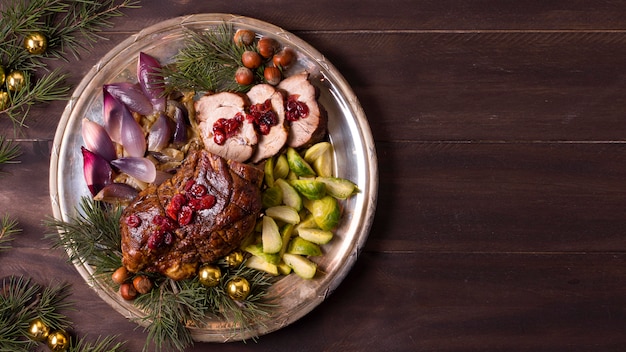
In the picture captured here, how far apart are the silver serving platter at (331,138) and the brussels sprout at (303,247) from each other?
0.06 m

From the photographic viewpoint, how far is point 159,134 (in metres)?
2.50

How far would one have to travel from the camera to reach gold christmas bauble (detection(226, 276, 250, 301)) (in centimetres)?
243

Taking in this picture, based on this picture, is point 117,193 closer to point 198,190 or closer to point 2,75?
point 198,190

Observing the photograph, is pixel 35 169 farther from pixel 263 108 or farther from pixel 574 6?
pixel 574 6

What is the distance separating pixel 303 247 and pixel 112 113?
96 cm

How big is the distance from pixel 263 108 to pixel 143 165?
0.54m

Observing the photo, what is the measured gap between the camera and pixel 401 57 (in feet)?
8.76

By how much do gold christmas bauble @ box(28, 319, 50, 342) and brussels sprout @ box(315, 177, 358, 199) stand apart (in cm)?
135

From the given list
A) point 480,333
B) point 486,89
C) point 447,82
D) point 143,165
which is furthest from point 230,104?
point 480,333

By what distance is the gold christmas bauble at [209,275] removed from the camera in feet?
7.97

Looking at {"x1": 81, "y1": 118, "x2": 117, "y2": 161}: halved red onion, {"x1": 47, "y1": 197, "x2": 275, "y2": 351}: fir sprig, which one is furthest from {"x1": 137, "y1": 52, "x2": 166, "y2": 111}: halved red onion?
{"x1": 47, "y1": 197, "x2": 275, "y2": 351}: fir sprig

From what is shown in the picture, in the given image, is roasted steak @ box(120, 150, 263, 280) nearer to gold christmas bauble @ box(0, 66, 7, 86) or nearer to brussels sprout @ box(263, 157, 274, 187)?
brussels sprout @ box(263, 157, 274, 187)

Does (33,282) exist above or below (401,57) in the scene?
below

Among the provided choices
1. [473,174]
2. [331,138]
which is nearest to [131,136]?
[331,138]
